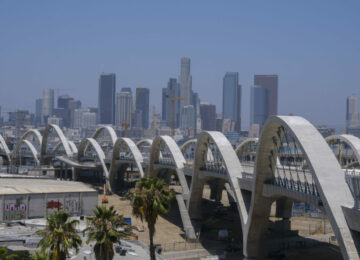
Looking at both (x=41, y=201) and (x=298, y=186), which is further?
(x=41, y=201)

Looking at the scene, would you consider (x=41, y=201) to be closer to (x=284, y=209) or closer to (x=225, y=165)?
(x=225, y=165)

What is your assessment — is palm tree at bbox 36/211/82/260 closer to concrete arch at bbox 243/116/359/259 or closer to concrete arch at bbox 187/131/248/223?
concrete arch at bbox 243/116/359/259

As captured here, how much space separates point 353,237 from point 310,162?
5.55m

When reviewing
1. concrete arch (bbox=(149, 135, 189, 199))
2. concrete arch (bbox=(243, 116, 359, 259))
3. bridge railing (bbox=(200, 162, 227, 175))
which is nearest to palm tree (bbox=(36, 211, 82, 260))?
concrete arch (bbox=(243, 116, 359, 259))

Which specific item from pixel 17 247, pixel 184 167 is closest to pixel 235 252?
pixel 184 167

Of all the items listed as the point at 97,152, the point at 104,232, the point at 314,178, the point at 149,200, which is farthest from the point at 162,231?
the point at 97,152

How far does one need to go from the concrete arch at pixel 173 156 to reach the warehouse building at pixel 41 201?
48.6 ft

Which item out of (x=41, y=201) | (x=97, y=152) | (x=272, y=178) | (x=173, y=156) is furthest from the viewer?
(x=97, y=152)

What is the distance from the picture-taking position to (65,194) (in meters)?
57.4

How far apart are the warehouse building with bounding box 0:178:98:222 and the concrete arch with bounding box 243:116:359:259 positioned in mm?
21452

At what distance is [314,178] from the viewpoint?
31.2 metres

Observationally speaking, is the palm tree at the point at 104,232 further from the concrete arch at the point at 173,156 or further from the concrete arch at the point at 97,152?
the concrete arch at the point at 97,152

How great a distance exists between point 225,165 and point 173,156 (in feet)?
71.8

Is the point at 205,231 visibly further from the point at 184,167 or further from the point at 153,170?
the point at 153,170
